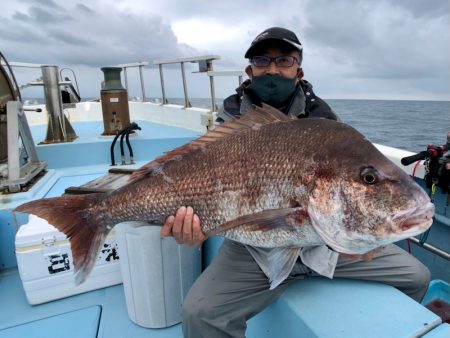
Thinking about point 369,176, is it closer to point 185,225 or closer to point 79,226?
point 185,225

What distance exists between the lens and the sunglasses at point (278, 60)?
2.14 m

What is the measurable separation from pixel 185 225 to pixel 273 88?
44.3 inches

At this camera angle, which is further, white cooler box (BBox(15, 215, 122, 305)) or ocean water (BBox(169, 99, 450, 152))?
ocean water (BBox(169, 99, 450, 152))

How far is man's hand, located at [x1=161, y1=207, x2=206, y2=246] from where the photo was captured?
5.28 feet

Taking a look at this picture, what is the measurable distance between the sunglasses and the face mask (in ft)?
0.31

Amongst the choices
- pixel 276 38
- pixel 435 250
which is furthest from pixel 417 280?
pixel 276 38

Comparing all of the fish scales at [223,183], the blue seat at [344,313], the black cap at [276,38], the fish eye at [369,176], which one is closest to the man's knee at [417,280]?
the blue seat at [344,313]

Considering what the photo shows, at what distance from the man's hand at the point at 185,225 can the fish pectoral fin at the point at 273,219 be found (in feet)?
0.72

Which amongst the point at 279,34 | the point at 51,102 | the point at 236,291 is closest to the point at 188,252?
the point at 236,291

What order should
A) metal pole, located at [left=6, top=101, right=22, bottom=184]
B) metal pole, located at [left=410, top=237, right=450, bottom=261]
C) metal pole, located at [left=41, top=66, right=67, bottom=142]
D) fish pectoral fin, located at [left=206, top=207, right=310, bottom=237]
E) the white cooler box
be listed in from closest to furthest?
fish pectoral fin, located at [left=206, top=207, right=310, bottom=237] → the white cooler box → metal pole, located at [left=410, top=237, right=450, bottom=261] → metal pole, located at [left=6, top=101, right=22, bottom=184] → metal pole, located at [left=41, top=66, right=67, bottom=142]

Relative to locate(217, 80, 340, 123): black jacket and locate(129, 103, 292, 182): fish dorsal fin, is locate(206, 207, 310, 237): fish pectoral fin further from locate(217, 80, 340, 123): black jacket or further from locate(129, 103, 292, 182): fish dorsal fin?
locate(217, 80, 340, 123): black jacket

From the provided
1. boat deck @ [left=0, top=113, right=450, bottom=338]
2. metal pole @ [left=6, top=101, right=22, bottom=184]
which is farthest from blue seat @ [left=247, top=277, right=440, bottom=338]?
metal pole @ [left=6, top=101, right=22, bottom=184]

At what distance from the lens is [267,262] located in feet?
6.09

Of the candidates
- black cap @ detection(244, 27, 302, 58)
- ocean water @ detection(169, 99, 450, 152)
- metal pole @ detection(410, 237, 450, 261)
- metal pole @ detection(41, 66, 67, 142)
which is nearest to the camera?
black cap @ detection(244, 27, 302, 58)
